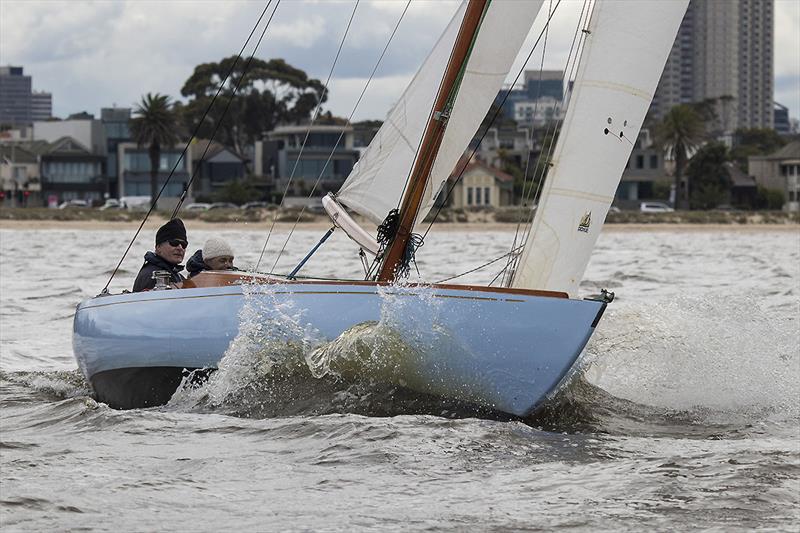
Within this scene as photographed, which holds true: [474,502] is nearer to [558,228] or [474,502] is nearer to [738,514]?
[738,514]

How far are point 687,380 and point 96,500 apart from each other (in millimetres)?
5513

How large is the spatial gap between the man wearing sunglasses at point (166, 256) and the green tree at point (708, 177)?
79449 millimetres

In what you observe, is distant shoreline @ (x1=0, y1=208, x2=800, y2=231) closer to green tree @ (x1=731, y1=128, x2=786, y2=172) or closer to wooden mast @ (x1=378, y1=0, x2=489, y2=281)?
green tree @ (x1=731, y1=128, x2=786, y2=172)

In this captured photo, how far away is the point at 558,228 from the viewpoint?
10.3 m

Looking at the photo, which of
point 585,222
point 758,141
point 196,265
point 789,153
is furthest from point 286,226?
point 758,141

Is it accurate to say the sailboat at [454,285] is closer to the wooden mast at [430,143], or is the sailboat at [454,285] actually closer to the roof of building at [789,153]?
the wooden mast at [430,143]

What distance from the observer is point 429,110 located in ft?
36.6

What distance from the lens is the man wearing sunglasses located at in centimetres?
1100

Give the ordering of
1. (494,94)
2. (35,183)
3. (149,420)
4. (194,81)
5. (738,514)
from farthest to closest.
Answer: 1. (194,81)
2. (35,183)
3. (494,94)
4. (149,420)
5. (738,514)

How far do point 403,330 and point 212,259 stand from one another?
2.43 metres

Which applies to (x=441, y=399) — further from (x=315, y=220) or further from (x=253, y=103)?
(x=253, y=103)

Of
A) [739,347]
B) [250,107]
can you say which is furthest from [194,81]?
[739,347]

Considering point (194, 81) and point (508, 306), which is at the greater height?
point (194, 81)

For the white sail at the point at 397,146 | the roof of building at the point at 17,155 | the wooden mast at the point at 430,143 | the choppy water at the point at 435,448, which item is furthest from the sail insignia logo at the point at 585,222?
the roof of building at the point at 17,155
